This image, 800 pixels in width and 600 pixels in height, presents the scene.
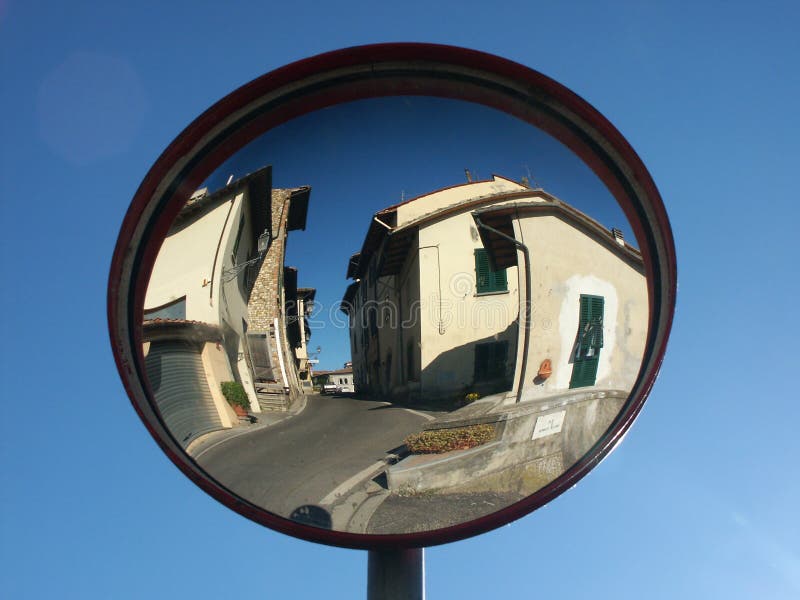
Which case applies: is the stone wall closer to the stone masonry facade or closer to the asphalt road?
the stone masonry facade

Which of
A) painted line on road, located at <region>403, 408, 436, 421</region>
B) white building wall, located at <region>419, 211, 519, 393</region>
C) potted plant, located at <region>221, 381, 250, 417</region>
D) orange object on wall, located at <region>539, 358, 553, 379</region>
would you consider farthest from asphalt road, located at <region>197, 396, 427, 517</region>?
orange object on wall, located at <region>539, 358, 553, 379</region>

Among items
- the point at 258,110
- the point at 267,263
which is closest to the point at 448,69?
the point at 258,110

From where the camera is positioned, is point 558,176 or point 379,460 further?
point 558,176

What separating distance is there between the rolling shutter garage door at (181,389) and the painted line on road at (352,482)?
0.66 metres

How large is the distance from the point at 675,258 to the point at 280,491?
232cm

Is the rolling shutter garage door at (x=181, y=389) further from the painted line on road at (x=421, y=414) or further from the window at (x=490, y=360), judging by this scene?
the window at (x=490, y=360)

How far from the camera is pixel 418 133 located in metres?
2.49

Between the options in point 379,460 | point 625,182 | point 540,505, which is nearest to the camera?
point 379,460

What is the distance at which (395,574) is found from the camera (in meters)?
2.59

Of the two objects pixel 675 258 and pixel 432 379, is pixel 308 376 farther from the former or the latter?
pixel 675 258

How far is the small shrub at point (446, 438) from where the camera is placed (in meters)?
2.22

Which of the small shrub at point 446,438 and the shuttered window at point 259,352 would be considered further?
the shuttered window at point 259,352

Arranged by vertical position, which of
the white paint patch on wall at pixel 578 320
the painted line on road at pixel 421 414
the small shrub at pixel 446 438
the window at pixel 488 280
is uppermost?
the window at pixel 488 280

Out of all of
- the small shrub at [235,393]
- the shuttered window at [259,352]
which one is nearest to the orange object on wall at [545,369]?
the shuttered window at [259,352]
